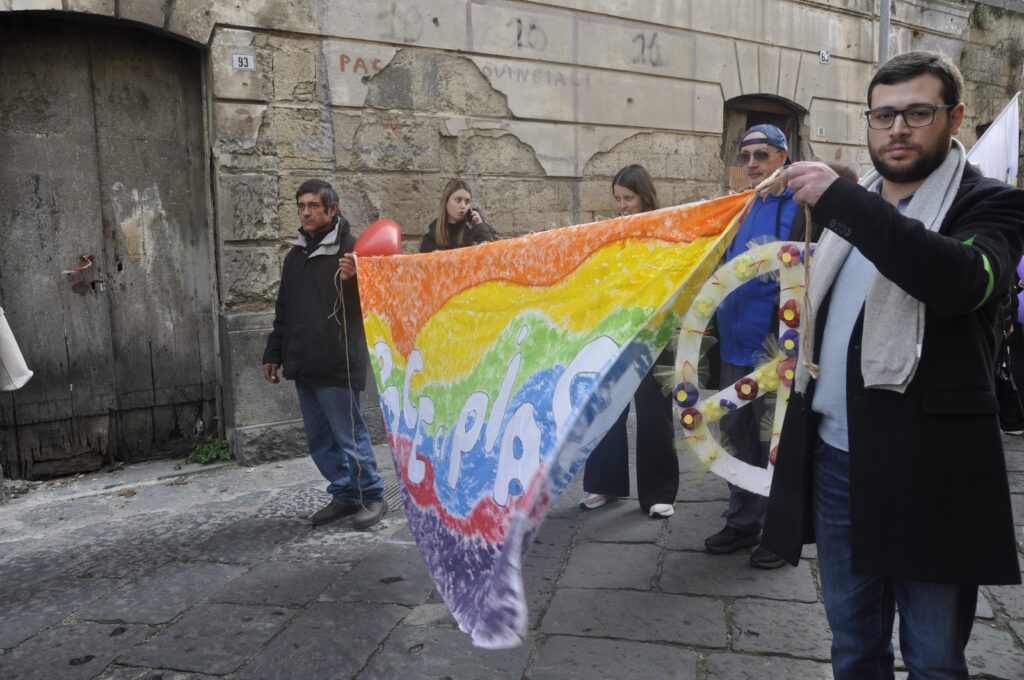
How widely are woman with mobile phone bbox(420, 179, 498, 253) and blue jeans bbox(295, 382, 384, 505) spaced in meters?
1.37

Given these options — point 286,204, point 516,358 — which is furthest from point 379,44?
point 516,358

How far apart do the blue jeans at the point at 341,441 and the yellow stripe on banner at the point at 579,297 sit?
150 cm

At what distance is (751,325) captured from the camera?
3.30 m

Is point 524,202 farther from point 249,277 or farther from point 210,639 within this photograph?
point 210,639

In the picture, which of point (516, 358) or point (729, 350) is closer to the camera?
point (516, 358)

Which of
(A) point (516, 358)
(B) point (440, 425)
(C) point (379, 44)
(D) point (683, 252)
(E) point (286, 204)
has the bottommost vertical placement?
(B) point (440, 425)

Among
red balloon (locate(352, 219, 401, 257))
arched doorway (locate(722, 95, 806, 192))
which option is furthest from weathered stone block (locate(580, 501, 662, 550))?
arched doorway (locate(722, 95, 806, 192))

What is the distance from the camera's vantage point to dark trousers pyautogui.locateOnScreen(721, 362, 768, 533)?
11.1 ft

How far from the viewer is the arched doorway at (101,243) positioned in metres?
4.96

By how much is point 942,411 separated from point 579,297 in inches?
36.7

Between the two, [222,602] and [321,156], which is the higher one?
[321,156]

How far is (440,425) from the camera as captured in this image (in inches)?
102

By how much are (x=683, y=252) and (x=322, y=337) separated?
244 centimetres

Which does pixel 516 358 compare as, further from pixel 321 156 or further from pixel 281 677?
pixel 321 156
